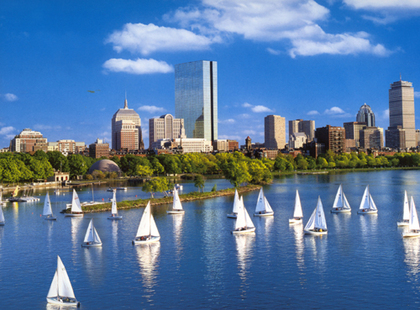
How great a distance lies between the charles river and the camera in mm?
37375

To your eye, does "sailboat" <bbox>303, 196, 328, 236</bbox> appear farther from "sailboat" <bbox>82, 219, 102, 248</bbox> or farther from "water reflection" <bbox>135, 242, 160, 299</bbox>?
"sailboat" <bbox>82, 219, 102, 248</bbox>

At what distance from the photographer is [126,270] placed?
148 ft

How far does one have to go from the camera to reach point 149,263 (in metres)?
47.6

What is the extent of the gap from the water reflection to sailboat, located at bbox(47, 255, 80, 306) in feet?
19.8

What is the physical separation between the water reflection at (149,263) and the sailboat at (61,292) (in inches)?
237

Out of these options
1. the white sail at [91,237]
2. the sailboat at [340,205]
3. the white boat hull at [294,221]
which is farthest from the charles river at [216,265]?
the sailboat at [340,205]

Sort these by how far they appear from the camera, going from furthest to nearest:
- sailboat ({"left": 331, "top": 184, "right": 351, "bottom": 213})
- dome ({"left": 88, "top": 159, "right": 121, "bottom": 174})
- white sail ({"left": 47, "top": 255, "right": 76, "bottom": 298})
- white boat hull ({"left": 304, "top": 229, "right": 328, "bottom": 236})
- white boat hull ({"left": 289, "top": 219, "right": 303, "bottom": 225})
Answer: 1. dome ({"left": 88, "top": 159, "right": 121, "bottom": 174})
2. sailboat ({"left": 331, "top": 184, "right": 351, "bottom": 213})
3. white boat hull ({"left": 289, "top": 219, "right": 303, "bottom": 225})
4. white boat hull ({"left": 304, "top": 229, "right": 328, "bottom": 236})
5. white sail ({"left": 47, "top": 255, "right": 76, "bottom": 298})

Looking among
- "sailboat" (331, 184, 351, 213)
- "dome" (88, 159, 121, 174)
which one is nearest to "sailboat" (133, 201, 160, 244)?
"sailboat" (331, 184, 351, 213)

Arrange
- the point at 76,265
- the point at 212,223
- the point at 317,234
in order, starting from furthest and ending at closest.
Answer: the point at 212,223, the point at 317,234, the point at 76,265

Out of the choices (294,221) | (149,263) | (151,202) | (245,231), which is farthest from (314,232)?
(151,202)

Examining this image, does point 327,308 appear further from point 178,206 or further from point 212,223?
point 178,206

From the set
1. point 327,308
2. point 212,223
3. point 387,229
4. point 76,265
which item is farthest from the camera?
point 212,223

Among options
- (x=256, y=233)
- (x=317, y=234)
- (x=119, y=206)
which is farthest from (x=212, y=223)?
(x=119, y=206)

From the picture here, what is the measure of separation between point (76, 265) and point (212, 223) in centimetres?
2752
